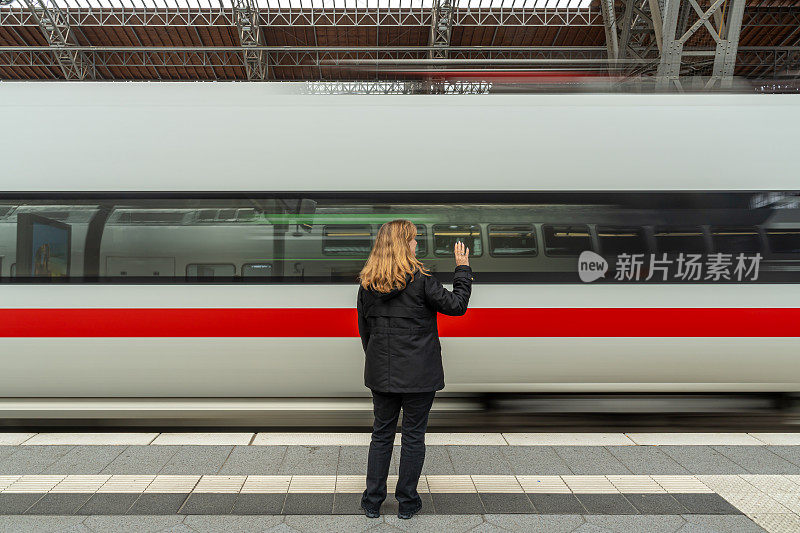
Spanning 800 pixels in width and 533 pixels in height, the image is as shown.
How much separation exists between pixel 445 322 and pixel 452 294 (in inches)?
47.3

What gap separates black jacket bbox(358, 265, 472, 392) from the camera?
8.17ft

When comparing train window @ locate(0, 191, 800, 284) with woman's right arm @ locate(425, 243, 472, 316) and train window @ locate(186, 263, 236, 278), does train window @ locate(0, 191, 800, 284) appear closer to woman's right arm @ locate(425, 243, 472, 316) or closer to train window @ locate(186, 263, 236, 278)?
train window @ locate(186, 263, 236, 278)

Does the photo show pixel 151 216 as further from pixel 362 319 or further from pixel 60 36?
pixel 60 36

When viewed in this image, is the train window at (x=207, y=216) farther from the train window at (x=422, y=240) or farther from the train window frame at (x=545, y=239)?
the train window frame at (x=545, y=239)

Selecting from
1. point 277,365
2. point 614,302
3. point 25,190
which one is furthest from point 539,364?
point 25,190

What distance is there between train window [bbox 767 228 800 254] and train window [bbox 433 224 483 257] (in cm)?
216

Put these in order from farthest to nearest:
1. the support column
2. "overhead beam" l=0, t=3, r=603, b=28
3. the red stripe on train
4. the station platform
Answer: "overhead beam" l=0, t=3, r=603, b=28, the support column, the red stripe on train, the station platform

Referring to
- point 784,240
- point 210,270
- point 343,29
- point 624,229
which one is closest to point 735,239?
point 784,240

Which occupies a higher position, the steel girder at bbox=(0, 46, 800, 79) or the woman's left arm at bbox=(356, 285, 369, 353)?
the steel girder at bbox=(0, 46, 800, 79)

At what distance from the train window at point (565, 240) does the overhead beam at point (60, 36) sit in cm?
1655

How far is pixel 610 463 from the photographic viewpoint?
3.23 meters

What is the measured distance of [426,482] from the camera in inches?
117

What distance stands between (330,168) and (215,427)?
7.20ft

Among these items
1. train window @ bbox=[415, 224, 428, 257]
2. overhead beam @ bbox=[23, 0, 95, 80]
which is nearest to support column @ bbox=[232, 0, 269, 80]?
overhead beam @ bbox=[23, 0, 95, 80]
